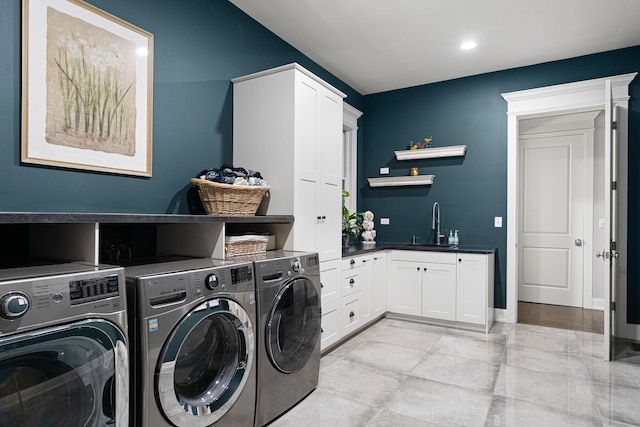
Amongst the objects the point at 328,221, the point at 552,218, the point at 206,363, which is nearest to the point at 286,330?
the point at 206,363

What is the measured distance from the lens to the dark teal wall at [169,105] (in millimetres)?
1773

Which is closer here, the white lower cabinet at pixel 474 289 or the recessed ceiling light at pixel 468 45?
the recessed ceiling light at pixel 468 45

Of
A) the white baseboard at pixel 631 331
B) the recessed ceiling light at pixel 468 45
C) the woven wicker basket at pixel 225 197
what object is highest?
the recessed ceiling light at pixel 468 45

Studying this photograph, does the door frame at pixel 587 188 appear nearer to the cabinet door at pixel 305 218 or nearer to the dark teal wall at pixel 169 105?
the cabinet door at pixel 305 218

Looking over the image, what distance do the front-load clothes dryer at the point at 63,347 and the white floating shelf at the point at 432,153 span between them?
383 centimetres

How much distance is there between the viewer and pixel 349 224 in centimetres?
436

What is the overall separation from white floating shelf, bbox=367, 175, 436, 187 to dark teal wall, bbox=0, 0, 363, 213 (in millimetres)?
2103

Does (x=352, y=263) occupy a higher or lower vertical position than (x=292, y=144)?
lower

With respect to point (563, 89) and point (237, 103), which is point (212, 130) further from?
point (563, 89)

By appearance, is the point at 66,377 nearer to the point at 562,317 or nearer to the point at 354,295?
the point at 354,295

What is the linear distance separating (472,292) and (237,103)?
2.83 m

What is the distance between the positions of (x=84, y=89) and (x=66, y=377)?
59.1 inches

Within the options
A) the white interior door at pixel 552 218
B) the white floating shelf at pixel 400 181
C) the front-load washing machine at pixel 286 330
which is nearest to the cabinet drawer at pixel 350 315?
the front-load washing machine at pixel 286 330

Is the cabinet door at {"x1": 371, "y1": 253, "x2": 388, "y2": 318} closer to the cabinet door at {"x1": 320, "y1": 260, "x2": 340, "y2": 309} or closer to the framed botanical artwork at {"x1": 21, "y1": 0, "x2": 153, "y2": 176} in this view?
the cabinet door at {"x1": 320, "y1": 260, "x2": 340, "y2": 309}
